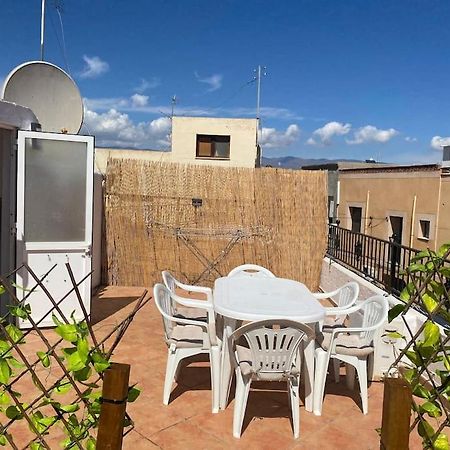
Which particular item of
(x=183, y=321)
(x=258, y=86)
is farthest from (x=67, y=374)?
(x=258, y=86)

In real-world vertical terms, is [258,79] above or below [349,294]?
above

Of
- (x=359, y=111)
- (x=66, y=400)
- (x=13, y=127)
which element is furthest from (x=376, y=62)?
(x=66, y=400)

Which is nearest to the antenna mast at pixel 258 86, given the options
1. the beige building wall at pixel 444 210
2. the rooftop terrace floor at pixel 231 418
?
the beige building wall at pixel 444 210

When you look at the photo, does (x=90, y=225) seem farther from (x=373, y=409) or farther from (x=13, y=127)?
(x=373, y=409)

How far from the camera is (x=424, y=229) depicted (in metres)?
16.0

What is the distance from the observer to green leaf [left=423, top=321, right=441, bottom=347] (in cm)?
120

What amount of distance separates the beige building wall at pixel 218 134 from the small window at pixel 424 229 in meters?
7.29

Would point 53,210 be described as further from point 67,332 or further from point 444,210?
point 444,210

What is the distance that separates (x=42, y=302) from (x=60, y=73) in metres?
2.79

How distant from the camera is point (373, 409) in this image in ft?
10.9

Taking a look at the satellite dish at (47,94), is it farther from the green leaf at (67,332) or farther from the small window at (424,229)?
the small window at (424,229)

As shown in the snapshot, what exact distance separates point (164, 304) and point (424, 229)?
14.8 metres

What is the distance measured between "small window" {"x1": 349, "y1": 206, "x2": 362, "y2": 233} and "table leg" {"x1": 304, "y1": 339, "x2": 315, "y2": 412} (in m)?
17.4

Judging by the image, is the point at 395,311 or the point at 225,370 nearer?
the point at 395,311
